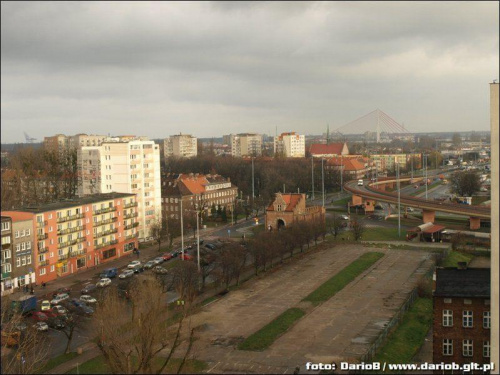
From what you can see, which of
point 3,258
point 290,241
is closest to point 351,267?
point 290,241

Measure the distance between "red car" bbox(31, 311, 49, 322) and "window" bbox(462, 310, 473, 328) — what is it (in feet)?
32.5

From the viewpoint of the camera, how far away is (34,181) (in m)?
32.8

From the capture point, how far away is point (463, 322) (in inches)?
436

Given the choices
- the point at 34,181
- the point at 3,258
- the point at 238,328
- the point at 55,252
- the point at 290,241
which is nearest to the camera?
the point at 238,328

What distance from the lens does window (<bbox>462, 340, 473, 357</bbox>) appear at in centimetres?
1092

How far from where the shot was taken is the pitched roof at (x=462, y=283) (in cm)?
1112

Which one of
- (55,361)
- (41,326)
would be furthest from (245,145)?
(55,361)

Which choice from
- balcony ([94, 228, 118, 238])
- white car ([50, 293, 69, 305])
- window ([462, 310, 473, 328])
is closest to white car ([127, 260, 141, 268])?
balcony ([94, 228, 118, 238])

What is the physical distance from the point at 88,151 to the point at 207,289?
519 inches

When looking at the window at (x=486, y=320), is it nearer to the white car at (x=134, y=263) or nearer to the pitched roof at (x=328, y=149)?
the white car at (x=134, y=263)

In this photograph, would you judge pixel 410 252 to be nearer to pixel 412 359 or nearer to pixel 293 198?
pixel 293 198

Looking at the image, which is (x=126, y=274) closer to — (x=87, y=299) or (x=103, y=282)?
(x=103, y=282)

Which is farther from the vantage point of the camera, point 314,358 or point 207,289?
point 207,289

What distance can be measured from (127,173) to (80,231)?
6.22 m
